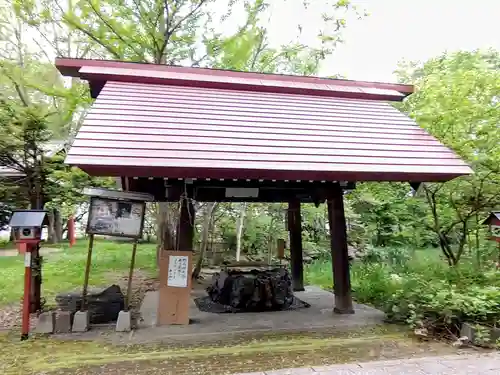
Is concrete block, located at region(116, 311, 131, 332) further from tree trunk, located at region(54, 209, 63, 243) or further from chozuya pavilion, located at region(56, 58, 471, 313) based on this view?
tree trunk, located at region(54, 209, 63, 243)

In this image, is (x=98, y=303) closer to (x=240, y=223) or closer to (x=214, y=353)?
(x=214, y=353)

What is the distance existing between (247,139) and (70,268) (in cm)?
765

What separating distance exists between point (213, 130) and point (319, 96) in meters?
2.95

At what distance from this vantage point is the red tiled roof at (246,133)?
179 inches

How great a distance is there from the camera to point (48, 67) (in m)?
12.1

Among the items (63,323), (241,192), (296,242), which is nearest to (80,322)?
(63,323)

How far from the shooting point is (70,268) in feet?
33.7

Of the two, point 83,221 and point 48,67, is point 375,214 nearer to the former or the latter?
point 48,67

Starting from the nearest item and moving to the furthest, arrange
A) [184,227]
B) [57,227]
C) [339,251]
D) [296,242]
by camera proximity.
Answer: [184,227] < [339,251] < [296,242] < [57,227]

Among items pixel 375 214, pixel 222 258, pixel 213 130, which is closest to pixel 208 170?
pixel 213 130

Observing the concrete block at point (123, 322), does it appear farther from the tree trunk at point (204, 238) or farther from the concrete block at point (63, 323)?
the tree trunk at point (204, 238)

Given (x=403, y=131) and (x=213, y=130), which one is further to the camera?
(x=403, y=131)

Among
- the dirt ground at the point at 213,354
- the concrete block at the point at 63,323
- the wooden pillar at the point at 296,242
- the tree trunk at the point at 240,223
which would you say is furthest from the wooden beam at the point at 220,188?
the tree trunk at the point at 240,223

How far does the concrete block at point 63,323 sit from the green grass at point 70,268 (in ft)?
7.92
